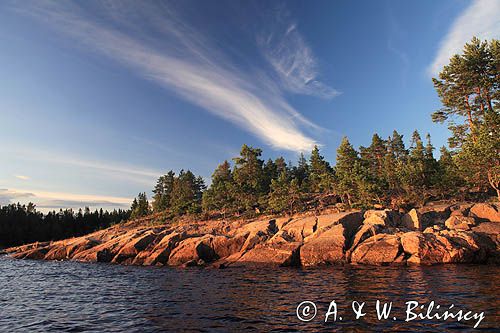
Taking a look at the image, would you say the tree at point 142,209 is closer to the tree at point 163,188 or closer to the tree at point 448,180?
the tree at point 163,188

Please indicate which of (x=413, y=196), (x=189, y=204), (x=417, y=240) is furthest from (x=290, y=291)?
(x=189, y=204)

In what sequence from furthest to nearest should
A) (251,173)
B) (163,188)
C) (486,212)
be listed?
1. (163,188)
2. (251,173)
3. (486,212)

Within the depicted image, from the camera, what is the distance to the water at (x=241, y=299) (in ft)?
39.1

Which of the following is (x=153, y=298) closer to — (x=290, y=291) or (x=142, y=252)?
(x=290, y=291)

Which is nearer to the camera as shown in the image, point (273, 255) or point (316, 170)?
point (273, 255)

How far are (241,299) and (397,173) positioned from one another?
51.0m

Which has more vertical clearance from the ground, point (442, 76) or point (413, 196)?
point (442, 76)

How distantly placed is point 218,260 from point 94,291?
17018 mm

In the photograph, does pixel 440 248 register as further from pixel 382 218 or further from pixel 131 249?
pixel 131 249

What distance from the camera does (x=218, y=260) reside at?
3572cm

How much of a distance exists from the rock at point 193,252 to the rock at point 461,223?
2833cm

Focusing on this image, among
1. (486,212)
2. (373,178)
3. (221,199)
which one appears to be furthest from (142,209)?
(486,212)

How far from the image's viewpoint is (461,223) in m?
32.9

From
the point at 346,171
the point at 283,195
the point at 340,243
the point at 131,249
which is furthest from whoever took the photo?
the point at 283,195
